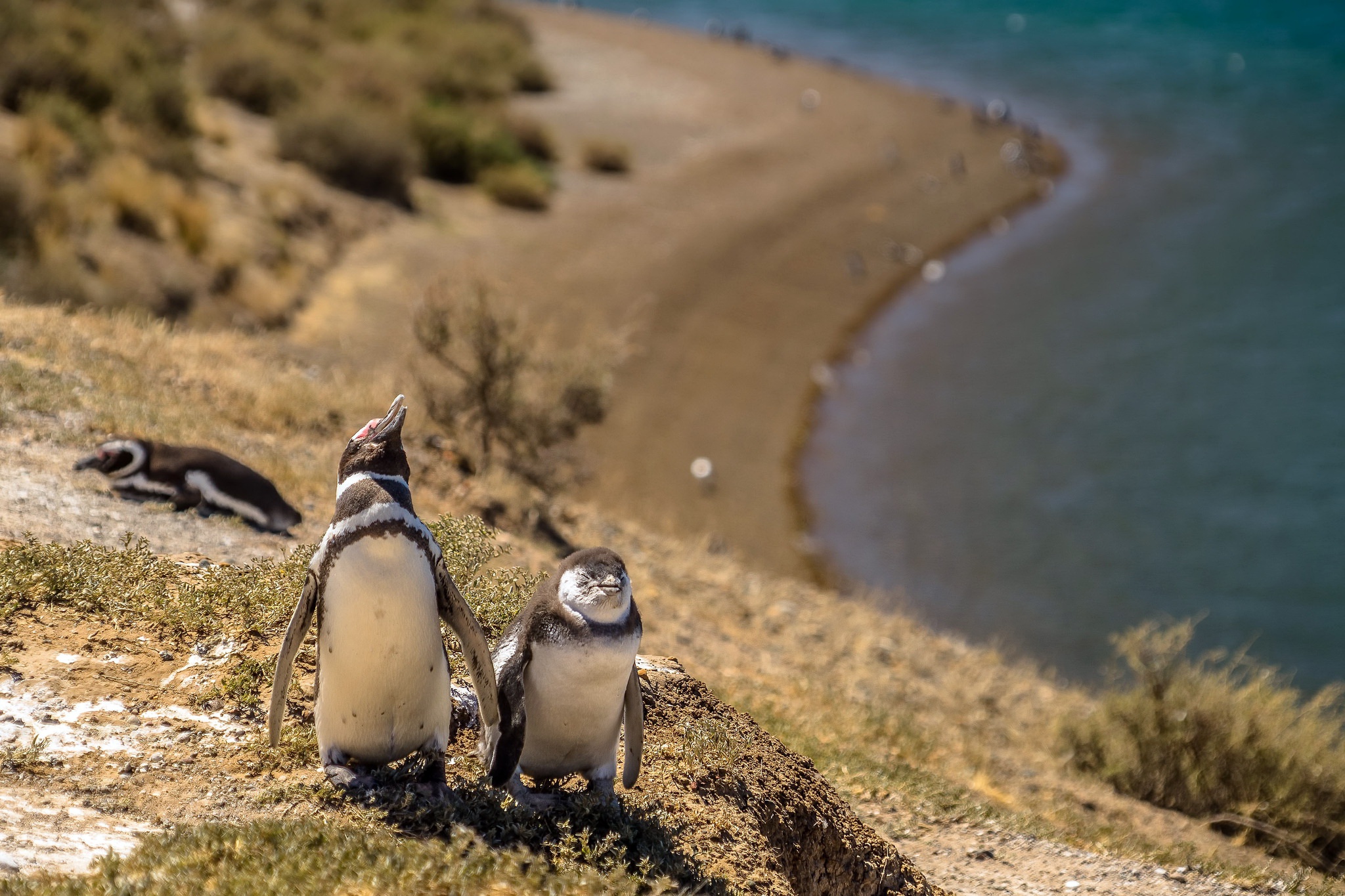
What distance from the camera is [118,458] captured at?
900 centimetres

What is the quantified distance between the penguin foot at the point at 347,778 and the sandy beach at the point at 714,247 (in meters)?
10.9

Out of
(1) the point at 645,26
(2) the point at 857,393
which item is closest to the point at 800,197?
(2) the point at 857,393

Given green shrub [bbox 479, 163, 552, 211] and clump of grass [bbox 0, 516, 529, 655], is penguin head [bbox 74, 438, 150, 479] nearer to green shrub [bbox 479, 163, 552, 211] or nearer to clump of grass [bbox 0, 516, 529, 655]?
clump of grass [bbox 0, 516, 529, 655]

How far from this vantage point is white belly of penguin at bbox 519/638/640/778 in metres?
5.04

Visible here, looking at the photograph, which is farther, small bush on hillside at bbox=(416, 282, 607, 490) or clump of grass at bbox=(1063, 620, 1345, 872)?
small bush on hillside at bbox=(416, 282, 607, 490)

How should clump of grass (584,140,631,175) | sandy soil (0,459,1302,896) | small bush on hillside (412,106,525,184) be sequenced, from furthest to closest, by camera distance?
clump of grass (584,140,631,175)
small bush on hillside (412,106,525,184)
sandy soil (0,459,1302,896)

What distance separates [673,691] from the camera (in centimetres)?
652

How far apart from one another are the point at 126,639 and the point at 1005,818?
560 cm

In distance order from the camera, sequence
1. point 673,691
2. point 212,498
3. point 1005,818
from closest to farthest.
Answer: point 673,691, point 1005,818, point 212,498

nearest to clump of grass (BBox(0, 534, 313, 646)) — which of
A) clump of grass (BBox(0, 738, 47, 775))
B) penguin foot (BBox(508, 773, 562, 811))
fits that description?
clump of grass (BBox(0, 738, 47, 775))

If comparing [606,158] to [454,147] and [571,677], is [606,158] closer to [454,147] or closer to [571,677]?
[454,147]

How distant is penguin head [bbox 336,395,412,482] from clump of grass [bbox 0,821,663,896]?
1.40m

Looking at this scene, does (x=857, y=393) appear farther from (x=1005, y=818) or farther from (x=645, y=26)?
(x=645, y=26)

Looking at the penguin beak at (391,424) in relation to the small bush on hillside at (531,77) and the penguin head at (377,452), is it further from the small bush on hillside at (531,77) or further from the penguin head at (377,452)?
the small bush on hillside at (531,77)
